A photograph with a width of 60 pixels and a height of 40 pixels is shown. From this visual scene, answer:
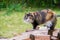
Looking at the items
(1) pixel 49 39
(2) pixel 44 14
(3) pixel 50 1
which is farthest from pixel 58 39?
(3) pixel 50 1

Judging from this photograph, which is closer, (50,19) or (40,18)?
(50,19)

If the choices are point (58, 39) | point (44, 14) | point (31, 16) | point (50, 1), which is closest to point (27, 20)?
point (31, 16)

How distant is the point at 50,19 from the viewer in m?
6.98

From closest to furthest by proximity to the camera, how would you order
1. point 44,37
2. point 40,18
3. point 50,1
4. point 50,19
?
1. point 44,37
2. point 50,19
3. point 40,18
4. point 50,1

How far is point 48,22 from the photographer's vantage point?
7.10 meters

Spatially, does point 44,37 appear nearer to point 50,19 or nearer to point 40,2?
point 50,19

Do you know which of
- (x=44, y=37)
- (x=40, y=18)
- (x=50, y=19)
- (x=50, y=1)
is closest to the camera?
(x=44, y=37)

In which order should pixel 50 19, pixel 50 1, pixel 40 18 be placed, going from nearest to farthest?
pixel 50 19 → pixel 40 18 → pixel 50 1

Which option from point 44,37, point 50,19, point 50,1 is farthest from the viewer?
point 50,1

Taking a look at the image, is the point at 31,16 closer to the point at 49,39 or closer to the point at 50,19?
the point at 50,19

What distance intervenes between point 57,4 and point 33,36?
11927 mm

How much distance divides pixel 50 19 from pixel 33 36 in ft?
8.86

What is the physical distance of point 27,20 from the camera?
7.79 metres

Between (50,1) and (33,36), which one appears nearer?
(33,36)
